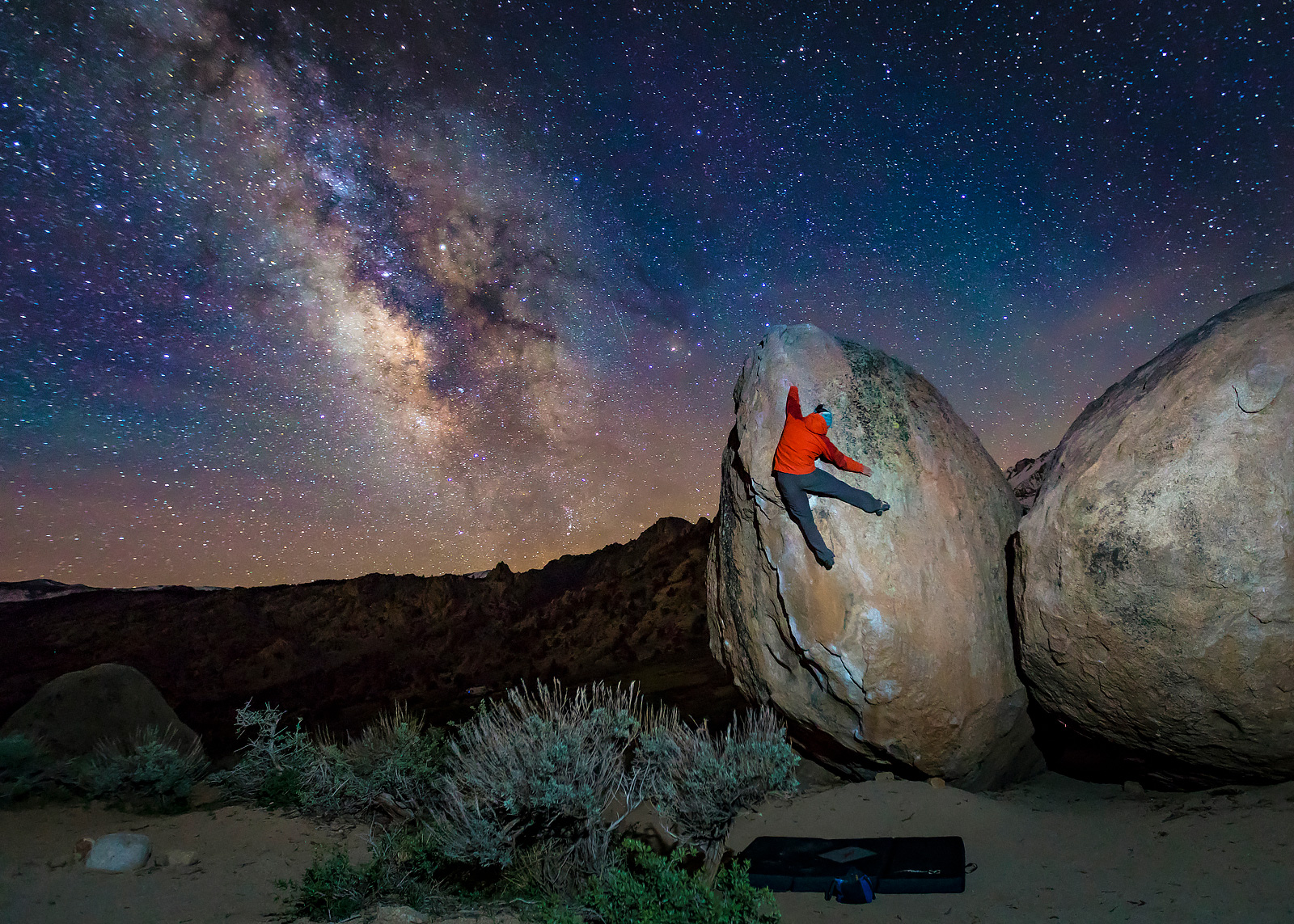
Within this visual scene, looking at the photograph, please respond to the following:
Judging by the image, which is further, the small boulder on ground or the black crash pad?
the small boulder on ground

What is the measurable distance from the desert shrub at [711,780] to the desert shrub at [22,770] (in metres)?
7.72

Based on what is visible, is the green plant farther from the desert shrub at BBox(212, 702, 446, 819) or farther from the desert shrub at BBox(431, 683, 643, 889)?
the desert shrub at BBox(212, 702, 446, 819)

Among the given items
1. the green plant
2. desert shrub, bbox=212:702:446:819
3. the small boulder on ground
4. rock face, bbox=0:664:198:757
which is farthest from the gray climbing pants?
rock face, bbox=0:664:198:757

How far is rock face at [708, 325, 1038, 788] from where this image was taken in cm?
592

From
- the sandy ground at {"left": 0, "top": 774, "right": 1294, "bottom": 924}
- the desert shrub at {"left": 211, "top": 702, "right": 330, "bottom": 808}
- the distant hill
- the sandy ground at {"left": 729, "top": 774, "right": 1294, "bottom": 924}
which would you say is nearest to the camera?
the sandy ground at {"left": 729, "top": 774, "right": 1294, "bottom": 924}

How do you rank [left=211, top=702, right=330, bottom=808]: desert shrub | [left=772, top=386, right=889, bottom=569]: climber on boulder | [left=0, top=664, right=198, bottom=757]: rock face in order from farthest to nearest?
[left=0, top=664, right=198, bottom=757]: rock face < [left=211, top=702, right=330, bottom=808]: desert shrub < [left=772, top=386, right=889, bottom=569]: climber on boulder

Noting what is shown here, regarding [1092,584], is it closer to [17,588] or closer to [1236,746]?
[1236,746]

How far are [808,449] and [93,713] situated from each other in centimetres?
1241

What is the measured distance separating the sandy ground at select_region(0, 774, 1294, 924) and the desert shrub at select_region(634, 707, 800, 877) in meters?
0.56

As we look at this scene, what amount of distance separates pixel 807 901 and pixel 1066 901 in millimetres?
1792

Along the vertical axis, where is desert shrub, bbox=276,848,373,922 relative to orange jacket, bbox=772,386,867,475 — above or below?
below

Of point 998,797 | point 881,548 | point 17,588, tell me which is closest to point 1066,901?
point 998,797

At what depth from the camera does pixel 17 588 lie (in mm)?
28375

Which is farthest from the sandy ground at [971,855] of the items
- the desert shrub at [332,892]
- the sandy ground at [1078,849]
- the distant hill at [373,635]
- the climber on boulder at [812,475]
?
the distant hill at [373,635]
